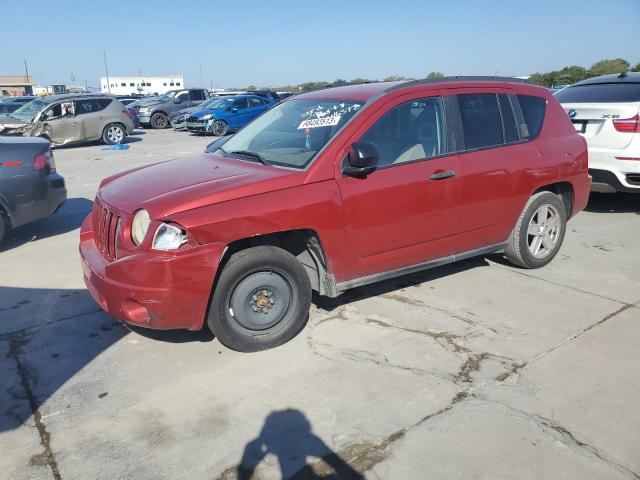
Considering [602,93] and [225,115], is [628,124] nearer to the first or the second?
[602,93]

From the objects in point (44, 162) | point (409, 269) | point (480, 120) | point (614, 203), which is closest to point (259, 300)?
point (409, 269)

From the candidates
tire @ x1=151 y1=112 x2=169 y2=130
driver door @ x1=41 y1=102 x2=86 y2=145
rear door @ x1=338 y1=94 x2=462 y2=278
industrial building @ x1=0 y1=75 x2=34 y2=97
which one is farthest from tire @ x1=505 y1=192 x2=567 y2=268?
industrial building @ x1=0 y1=75 x2=34 y2=97

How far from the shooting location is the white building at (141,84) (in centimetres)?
8775

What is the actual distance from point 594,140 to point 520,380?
500 centimetres

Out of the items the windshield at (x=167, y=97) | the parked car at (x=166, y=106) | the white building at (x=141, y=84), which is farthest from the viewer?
the white building at (x=141, y=84)

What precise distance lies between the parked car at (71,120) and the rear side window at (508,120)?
14809mm

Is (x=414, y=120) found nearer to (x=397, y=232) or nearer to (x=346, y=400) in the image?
(x=397, y=232)

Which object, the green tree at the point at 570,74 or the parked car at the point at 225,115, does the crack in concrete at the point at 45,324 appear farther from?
the green tree at the point at 570,74

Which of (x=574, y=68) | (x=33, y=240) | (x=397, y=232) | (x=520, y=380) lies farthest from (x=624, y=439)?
(x=574, y=68)

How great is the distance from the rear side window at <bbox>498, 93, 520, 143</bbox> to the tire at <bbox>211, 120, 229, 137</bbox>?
16.6 metres

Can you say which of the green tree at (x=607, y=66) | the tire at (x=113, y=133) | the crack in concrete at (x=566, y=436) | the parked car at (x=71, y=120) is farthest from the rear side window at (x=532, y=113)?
the green tree at (x=607, y=66)

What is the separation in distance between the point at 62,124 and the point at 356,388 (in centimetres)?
1599

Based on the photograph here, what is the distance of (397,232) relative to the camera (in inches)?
164

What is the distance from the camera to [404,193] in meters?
4.12
